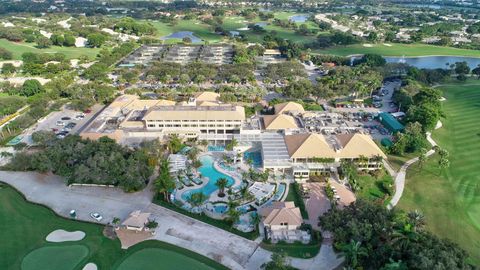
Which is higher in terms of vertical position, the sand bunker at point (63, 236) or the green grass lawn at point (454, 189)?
the green grass lawn at point (454, 189)

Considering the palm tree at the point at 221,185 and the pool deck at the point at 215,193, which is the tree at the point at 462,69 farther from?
the palm tree at the point at 221,185

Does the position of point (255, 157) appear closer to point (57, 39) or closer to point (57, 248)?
point (57, 248)

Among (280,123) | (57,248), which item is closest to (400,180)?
(280,123)

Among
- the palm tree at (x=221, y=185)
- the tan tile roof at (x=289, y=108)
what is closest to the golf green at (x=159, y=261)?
the palm tree at (x=221, y=185)

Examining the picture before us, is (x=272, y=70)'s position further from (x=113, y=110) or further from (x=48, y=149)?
(x=48, y=149)

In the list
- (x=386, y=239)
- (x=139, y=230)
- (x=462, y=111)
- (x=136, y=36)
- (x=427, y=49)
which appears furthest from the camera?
(x=136, y=36)

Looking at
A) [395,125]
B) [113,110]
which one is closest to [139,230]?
[113,110]
